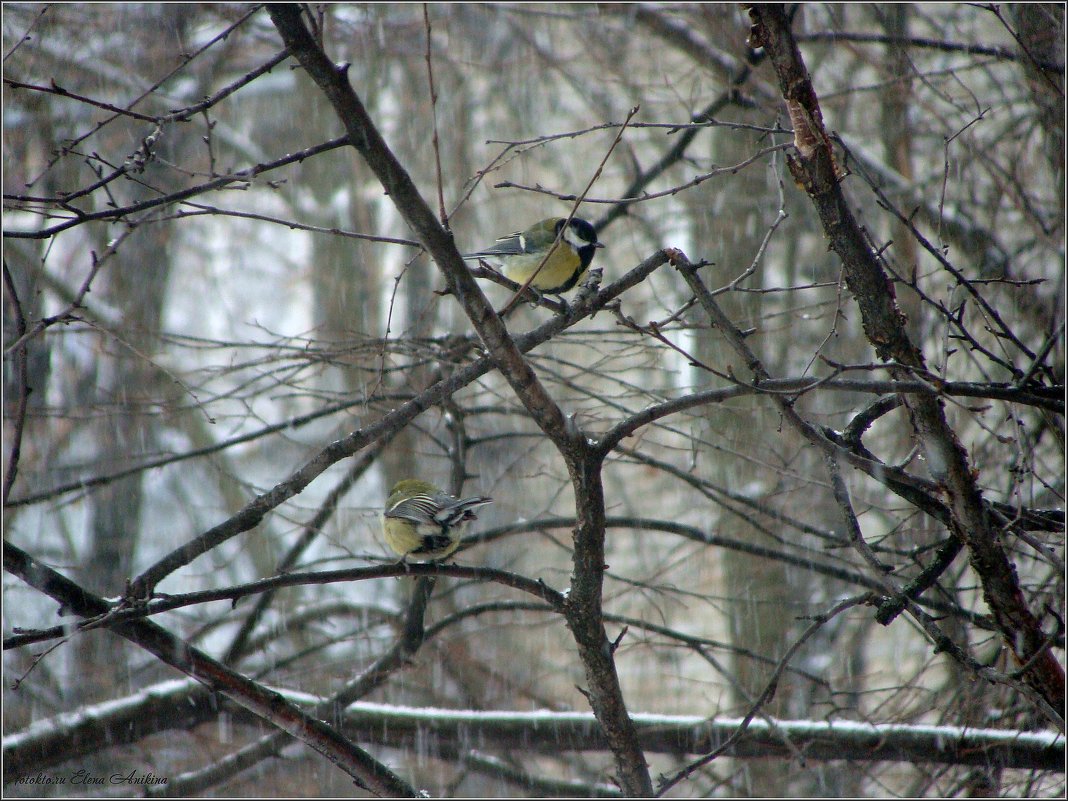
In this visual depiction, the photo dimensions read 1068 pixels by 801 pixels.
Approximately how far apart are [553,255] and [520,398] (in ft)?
6.92

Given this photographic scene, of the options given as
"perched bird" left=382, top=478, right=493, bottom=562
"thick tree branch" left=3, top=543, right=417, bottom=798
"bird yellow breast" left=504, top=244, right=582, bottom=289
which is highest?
"bird yellow breast" left=504, top=244, right=582, bottom=289

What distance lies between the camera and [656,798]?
116 inches

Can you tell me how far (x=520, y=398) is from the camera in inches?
107

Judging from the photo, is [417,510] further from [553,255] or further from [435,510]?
[553,255]

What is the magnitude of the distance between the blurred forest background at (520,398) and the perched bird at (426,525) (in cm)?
20

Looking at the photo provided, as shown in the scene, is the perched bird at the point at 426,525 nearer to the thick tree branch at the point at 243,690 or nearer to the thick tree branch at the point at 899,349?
the thick tree branch at the point at 243,690

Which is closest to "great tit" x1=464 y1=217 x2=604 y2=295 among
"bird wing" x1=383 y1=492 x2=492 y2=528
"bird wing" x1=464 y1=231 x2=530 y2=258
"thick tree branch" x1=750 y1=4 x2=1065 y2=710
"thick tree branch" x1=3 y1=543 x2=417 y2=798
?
"bird wing" x1=464 y1=231 x2=530 y2=258

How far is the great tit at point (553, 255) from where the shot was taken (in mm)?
4977

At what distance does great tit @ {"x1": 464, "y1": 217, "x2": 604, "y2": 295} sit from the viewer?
498 centimetres

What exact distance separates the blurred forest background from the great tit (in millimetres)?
334

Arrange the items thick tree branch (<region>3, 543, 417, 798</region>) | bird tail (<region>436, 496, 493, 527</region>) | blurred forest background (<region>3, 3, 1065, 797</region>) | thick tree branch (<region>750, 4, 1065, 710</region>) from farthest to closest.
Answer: bird tail (<region>436, 496, 493, 527</region>), blurred forest background (<region>3, 3, 1065, 797</region>), thick tree branch (<region>3, 543, 417, 798</region>), thick tree branch (<region>750, 4, 1065, 710</region>)

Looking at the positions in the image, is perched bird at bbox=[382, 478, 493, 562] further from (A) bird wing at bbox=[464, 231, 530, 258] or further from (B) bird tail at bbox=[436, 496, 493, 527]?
(A) bird wing at bbox=[464, 231, 530, 258]

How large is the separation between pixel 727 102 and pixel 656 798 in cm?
452

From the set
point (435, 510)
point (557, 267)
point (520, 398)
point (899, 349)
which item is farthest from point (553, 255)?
point (899, 349)
